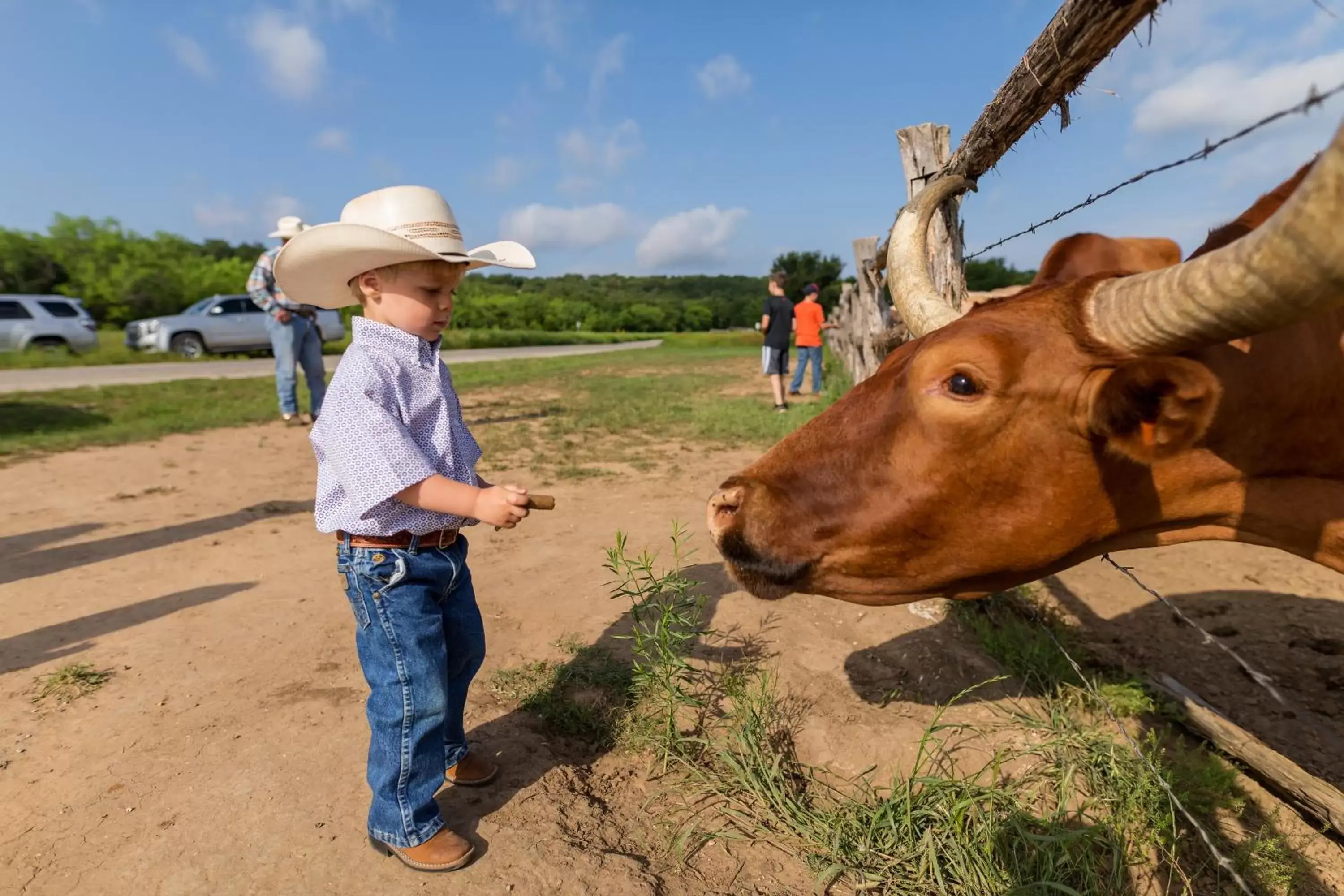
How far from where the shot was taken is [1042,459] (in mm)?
1758

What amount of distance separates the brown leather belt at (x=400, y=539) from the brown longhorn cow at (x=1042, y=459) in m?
0.83

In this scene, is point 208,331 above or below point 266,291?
below

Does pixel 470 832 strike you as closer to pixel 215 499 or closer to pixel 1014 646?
pixel 1014 646

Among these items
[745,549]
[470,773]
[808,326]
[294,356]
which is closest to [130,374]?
[294,356]

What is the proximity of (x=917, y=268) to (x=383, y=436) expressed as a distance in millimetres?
1760

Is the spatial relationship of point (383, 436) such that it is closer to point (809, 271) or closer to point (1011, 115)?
point (1011, 115)

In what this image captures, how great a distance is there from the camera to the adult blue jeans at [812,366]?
13828 mm

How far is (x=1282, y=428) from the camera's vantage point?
5.88 ft

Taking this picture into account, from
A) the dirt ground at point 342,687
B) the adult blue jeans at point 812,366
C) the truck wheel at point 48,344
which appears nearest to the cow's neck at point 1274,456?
the dirt ground at point 342,687

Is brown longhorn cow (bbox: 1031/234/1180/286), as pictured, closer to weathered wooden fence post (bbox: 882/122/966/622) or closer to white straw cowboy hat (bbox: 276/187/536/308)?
weathered wooden fence post (bbox: 882/122/966/622)

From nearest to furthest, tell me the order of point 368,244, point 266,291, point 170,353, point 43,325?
point 368,244 → point 266,291 → point 43,325 → point 170,353

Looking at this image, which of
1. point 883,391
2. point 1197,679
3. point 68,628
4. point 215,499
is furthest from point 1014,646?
point 215,499

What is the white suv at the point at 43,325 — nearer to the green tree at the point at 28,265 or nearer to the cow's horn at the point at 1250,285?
the green tree at the point at 28,265

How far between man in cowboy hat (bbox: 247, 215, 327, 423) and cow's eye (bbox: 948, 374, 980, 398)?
7.27 m
